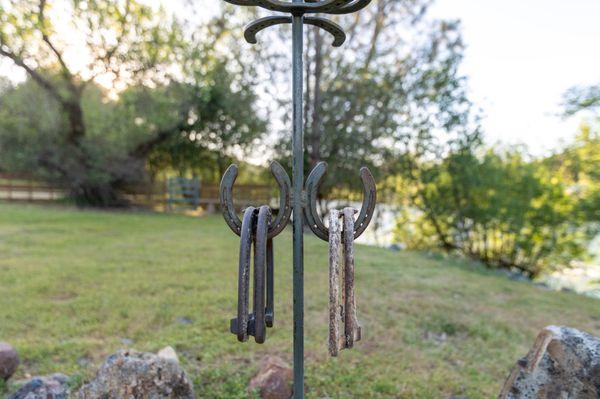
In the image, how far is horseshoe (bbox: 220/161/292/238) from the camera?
1.50m

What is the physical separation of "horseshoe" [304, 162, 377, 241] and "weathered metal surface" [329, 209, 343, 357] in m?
0.11

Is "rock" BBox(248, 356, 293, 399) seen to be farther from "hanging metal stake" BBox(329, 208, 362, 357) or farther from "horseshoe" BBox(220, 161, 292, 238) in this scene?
"horseshoe" BBox(220, 161, 292, 238)

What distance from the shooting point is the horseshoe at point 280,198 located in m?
1.50

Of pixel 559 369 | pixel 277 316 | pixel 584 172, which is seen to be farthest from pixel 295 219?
pixel 584 172

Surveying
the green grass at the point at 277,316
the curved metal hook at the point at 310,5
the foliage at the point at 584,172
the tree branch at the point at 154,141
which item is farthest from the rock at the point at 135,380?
the tree branch at the point at 154,141

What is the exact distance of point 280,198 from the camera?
153cm

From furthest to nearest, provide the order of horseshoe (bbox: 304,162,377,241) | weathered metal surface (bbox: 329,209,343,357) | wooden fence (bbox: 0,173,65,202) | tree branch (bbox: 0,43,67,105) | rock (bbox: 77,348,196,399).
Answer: wooden fence (bbox: 0,173,65,202) < tree branch (bbox: 0,43,67,105) < rock (bbox: 77,348,196,399) < horseshoe (bbox: 304,162,377,241) < weathered metal surface (bbox: 329,209,343,357)

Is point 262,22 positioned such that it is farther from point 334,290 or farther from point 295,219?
point 334,290

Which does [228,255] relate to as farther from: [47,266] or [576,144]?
[576,144]

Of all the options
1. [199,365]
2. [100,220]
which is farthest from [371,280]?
[100,220]

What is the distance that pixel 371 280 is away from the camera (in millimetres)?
5266

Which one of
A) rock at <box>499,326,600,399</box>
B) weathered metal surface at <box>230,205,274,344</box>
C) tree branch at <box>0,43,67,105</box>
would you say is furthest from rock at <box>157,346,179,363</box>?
tree branch at <box>0,43,67,105</box>

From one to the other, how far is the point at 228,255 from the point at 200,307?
2.57m

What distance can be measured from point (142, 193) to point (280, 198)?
1436 cm
